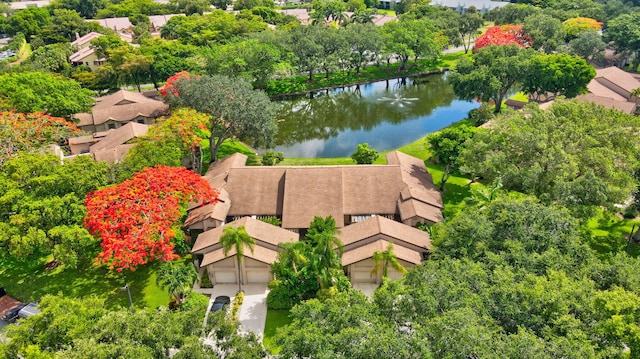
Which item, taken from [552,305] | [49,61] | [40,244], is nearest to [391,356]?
[552,305]

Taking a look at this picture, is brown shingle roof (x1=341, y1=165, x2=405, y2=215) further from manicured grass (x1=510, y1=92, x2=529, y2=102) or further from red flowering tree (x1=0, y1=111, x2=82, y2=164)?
manicured grass (x1=510, y1=92, x2=529, y2=102)

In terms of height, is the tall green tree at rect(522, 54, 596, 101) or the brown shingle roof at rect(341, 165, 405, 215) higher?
the tall green tree at rect(522, 54, 596, 101)

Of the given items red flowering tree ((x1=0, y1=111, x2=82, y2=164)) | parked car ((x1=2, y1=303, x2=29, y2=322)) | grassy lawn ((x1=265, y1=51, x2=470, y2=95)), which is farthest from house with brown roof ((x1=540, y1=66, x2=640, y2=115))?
parked car ((x1=2, y1=303, x2=29, y2=322))

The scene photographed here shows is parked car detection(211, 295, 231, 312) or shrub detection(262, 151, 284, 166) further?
shrub detection(262, 151, 284, 166)

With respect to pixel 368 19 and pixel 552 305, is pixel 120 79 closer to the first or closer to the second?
pixel 368 19

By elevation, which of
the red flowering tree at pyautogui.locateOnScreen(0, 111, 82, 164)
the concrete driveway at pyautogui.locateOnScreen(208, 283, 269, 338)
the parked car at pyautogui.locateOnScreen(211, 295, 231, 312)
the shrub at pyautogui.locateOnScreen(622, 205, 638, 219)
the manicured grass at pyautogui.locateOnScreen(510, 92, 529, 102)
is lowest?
the concrete driveway at pyautogui.locateOnScreen(208, 283, 269, 338)

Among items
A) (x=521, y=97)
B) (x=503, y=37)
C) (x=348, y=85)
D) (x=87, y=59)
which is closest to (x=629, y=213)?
(x=521, y=97)

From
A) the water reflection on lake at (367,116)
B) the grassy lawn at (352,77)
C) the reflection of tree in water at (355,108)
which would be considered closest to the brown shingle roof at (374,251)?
the water reflection on lake at (367,116)
